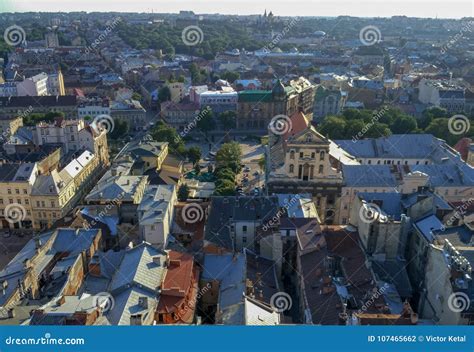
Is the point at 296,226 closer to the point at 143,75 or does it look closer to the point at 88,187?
the point at 88,187

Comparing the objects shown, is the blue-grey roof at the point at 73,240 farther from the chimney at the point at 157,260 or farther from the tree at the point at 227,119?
the tree at the point at 227,119

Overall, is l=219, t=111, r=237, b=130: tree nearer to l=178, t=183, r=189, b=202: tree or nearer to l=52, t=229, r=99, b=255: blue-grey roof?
l=178, t=183, r=189, b=202: tree

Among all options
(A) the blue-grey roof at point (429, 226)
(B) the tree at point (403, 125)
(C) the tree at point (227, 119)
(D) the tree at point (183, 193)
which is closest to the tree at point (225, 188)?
(D) the tree at point (183, 193)

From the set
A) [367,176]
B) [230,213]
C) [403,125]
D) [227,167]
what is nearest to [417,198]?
[367,176]

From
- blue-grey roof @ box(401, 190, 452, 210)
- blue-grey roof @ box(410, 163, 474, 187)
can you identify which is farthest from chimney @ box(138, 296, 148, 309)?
blue-grey roof @ box(410, 163, 474, 187)

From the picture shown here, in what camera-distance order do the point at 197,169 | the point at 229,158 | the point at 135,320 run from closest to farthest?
1. the point at 135,320
2. the point at 229,158
3. the point at 197,169

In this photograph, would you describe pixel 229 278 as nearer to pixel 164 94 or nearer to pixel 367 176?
pixel 367 176
